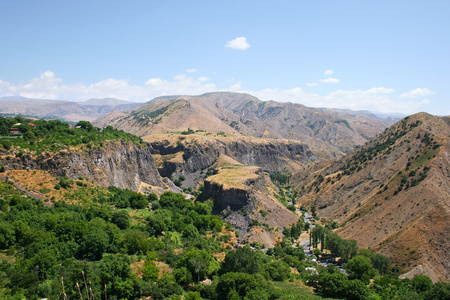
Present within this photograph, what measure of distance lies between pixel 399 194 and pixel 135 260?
3232 inches

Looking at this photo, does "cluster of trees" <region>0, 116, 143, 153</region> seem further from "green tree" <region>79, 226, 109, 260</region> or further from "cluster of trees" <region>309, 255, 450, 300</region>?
"cluster of trees" <region>309, 255, 450, 300</region>

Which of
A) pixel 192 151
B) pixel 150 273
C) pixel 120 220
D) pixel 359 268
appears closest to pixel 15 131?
pixel 120 220

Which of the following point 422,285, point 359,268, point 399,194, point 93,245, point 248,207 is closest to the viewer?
point 93,245

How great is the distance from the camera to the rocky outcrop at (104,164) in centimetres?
6631

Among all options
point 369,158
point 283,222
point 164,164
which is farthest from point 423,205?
point 164,164

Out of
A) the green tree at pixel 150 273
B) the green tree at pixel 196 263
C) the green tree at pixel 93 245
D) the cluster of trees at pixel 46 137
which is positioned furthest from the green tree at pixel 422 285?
the cluster of trees at pixel 46 137

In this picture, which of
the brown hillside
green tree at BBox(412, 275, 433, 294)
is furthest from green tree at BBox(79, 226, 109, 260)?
the brown hillside

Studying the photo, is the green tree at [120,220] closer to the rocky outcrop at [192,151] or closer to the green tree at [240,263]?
the green tree at [240,263]

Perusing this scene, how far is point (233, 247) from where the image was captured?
68875 millimetres

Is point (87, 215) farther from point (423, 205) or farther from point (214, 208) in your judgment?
point (423, 205)

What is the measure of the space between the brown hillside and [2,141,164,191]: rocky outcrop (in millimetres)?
68558

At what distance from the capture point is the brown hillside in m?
69.6

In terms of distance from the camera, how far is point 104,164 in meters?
82.0

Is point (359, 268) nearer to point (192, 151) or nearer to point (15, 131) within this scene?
point (15, 131)
